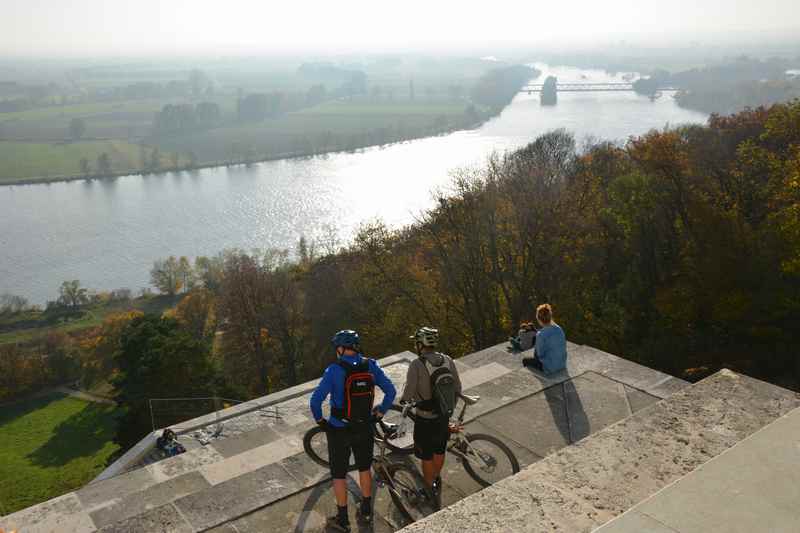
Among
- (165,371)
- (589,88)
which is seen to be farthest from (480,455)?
(589,88)

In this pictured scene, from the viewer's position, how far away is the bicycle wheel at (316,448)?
6789 millimetres

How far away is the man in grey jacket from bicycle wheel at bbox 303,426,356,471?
3.81 ft

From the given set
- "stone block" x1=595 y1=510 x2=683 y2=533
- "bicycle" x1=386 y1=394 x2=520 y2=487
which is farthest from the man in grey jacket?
"stone block" x1=595 y1=510 x2=683 y2=533

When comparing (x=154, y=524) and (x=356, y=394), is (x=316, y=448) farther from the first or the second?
(x=356, y=394)

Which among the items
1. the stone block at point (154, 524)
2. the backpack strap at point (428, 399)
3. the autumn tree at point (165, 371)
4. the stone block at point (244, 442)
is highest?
the backpack strap at point (428, 399)

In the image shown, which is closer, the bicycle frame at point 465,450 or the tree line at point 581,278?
the bicycle frame at point 465,450

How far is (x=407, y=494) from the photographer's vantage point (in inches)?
230

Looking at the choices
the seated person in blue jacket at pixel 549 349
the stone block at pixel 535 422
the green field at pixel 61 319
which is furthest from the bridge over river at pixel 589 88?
the stone block at pixel 535 422

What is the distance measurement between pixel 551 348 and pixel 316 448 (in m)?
3.34

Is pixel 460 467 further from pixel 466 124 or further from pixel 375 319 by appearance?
pixel 466 124

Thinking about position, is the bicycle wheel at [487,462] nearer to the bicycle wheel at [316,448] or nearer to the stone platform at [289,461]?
the stone platform at [289,461]

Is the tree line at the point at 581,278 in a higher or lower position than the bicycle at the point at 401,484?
lower

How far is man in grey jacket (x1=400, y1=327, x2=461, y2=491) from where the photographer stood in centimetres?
563

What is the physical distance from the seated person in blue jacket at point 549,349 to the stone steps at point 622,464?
128 inches
